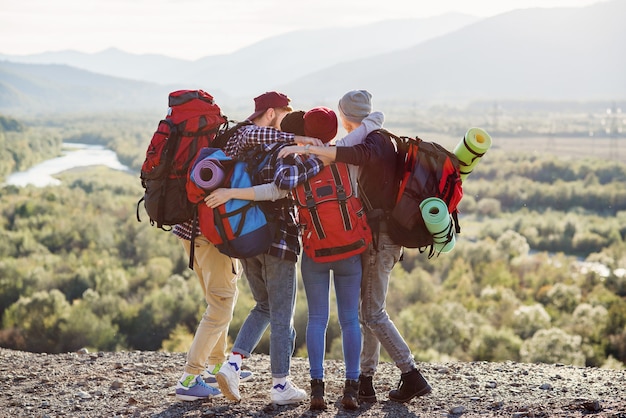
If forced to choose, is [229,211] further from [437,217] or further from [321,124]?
[437,217]

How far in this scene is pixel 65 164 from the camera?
114 metres

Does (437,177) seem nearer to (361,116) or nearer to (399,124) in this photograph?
(361,116)

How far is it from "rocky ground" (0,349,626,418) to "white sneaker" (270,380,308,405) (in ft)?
0.18

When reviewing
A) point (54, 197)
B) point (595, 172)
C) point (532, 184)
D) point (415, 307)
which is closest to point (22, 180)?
point (54, 197)

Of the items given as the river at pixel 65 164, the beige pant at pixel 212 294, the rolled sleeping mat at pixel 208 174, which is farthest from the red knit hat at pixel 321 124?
the river at pixel 65 164

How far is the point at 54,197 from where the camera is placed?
216 feet

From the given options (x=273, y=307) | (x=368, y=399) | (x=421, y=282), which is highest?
(x=273, y=307)

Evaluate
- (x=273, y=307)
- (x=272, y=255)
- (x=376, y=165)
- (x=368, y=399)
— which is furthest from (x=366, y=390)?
(x=376, y=165)

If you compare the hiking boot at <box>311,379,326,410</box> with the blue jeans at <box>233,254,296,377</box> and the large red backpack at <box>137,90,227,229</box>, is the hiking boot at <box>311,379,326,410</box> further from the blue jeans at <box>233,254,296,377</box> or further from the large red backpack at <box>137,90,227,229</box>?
the large red backpack at <box>137,90,227,229</box>

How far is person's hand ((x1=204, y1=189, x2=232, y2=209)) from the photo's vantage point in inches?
180

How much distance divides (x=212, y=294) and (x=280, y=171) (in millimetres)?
1047

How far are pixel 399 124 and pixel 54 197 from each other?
11723 cm

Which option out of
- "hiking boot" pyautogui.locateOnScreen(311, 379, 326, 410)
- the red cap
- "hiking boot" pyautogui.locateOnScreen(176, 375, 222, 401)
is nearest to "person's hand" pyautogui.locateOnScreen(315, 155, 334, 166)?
the red cap

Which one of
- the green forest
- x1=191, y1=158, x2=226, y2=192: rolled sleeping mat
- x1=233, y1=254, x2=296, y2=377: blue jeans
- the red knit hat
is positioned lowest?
the green forest
